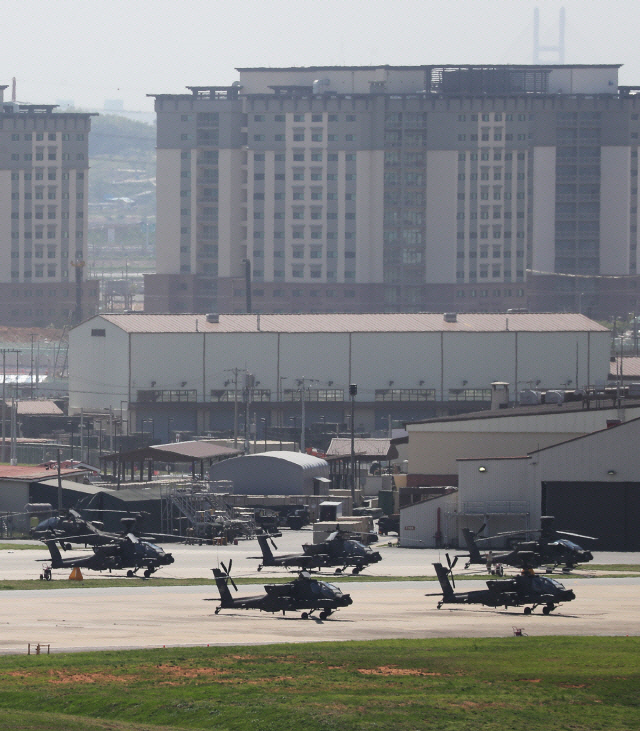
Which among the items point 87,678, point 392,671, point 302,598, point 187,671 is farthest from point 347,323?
point 87,678

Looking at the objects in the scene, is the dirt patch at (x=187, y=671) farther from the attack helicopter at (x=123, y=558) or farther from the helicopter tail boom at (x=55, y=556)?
the helicopter tail boom at (x=55, y=556)

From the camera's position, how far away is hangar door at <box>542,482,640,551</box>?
281 ft

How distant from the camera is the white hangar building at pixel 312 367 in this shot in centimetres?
15938

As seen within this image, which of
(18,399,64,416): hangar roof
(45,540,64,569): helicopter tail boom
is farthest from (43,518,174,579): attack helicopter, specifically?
(18,399,64,416): hangar roof

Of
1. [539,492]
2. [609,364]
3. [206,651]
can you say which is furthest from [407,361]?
[206,651]

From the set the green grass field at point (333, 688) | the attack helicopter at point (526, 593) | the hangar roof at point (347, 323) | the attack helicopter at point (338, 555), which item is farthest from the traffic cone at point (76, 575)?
the hangar roof at point (347, 323)

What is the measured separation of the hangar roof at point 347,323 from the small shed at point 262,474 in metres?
55.8

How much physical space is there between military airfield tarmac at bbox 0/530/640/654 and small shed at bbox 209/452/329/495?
34999 millimetres

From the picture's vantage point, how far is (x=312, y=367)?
162125 millimetres

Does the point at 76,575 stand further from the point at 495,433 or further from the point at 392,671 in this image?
the point at 495,433

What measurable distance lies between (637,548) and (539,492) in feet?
21.5

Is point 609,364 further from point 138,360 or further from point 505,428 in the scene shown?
point 505,428

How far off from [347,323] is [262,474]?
63.0 metres

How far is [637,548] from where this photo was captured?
85562mm
